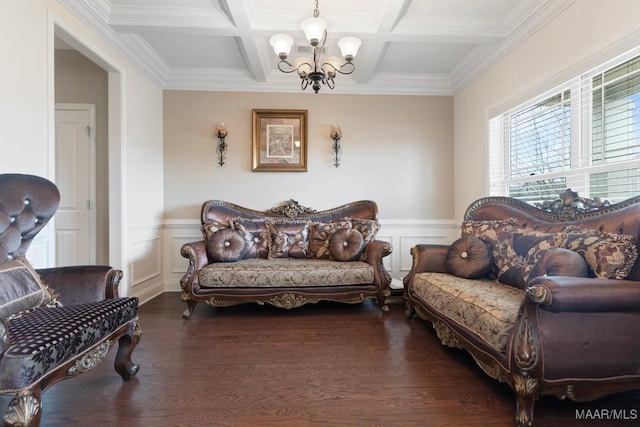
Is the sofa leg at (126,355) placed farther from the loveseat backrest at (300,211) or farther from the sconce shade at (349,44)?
the sconce shade at (349,44)

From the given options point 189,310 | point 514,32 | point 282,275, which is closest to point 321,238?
point 282,275

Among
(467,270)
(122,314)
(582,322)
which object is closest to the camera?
(582,322)

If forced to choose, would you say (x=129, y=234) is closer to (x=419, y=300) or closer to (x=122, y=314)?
(x=122, y=314)

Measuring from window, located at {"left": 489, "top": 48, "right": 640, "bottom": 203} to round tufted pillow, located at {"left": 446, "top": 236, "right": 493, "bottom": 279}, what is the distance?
818 millimetres

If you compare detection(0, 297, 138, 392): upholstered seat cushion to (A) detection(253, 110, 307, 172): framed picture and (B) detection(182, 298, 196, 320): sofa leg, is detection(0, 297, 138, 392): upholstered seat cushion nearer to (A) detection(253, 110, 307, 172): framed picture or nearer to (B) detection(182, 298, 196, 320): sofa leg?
(B) detection(182, 298, 196, 320): sofa leg

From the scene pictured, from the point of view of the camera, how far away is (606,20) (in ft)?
6.47

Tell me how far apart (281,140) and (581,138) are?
295cm

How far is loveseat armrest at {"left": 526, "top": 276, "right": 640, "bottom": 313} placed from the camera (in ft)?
4.25

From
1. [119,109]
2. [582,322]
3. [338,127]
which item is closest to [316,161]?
[338,127]

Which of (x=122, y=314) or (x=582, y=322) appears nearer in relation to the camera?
(x=582, y=322)

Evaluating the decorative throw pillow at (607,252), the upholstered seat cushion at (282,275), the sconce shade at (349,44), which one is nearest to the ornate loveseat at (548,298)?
the decorative throw pillow at (607,252)

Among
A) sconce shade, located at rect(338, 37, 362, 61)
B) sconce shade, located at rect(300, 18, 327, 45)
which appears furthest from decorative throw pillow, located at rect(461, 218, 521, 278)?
sconce shade, located at rect(300, 18, 327, 45)

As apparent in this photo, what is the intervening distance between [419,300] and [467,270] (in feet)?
1.51

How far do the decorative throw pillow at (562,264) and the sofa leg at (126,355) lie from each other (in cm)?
247
